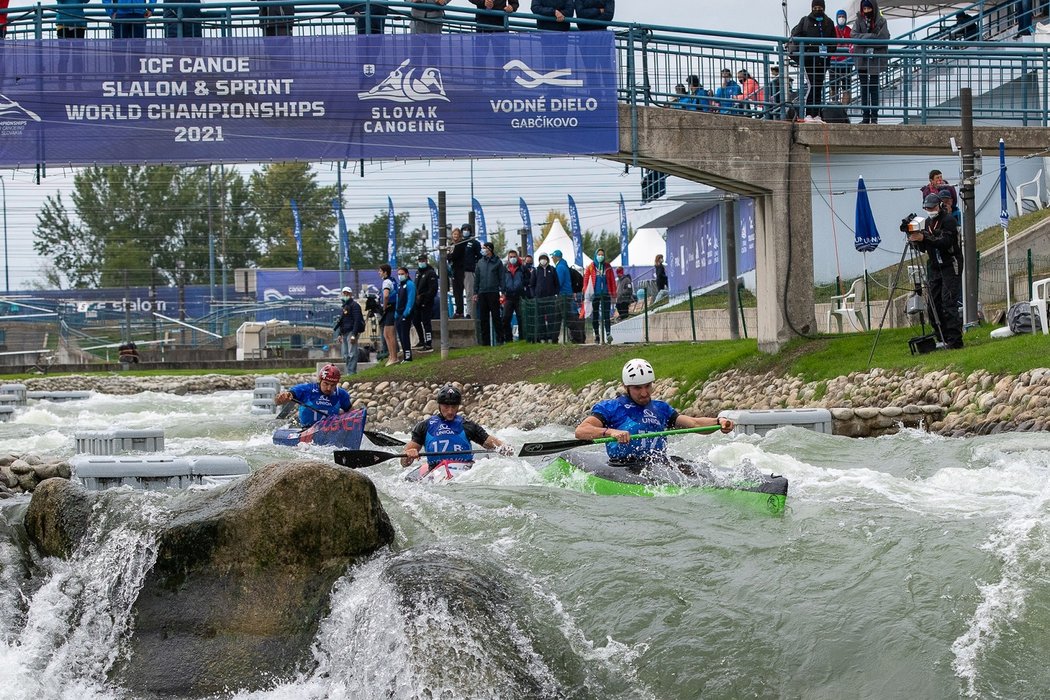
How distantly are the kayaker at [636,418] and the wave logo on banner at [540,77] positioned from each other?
6944mm

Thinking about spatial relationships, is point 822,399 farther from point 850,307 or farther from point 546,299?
point 546,299

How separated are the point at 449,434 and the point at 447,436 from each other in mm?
27

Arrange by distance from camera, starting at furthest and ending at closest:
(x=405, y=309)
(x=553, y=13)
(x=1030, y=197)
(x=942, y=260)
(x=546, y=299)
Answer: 1. (x=1030, y=197)
2. (x=405, y=309)
3. (x=546, y=299)
4. (x=553, y=13)
5. (x=942, y=260)

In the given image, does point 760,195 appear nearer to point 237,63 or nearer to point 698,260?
point 237,63

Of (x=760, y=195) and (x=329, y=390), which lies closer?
(x=329, y=390)

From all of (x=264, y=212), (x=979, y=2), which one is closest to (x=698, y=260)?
(x=979, y=2)

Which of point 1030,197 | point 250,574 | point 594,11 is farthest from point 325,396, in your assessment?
point 1030,197

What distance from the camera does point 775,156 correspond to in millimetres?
18578

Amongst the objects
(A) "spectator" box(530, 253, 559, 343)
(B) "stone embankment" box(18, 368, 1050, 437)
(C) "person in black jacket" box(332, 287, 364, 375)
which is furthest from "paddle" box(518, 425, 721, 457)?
(C) "person in black jacket" box(332, 287, 364, 375)

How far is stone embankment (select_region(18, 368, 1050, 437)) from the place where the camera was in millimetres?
14641

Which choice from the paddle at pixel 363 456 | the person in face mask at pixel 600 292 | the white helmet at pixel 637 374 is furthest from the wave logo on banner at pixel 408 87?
the person in face mask at pixel 600 292

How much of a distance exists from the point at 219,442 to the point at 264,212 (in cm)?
5611

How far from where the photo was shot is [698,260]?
117ft

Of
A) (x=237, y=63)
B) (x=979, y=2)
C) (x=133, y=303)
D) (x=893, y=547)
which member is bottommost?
(x=893, y=547)
